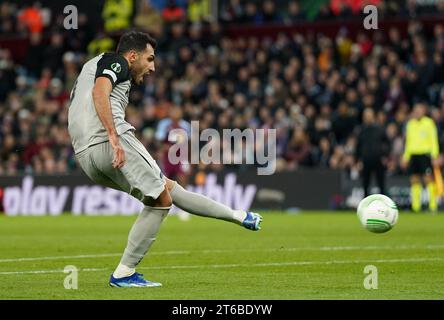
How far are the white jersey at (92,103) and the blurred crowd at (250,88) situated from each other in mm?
14836

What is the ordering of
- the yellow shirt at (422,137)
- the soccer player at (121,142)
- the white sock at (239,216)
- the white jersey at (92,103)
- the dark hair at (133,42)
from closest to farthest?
the soccer player at (121,142), the white jersey at (92,103), the dark hair at (133,42), the white sock at (239,216), the yellow shirt at (422,137)

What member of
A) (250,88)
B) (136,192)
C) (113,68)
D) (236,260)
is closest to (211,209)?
(136,192)

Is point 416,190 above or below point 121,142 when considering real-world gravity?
above

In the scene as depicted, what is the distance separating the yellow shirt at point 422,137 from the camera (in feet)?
76.5

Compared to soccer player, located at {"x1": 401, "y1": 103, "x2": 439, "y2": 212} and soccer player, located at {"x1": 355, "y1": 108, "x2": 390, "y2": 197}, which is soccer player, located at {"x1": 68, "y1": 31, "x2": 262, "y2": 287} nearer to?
soccer player, located at {"x1": 355, "y1": 108, "x2": 390, "y2": 197}

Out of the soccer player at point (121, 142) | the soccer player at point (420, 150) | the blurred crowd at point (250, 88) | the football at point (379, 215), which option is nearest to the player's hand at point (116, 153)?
the soccer player at point (121, 142)

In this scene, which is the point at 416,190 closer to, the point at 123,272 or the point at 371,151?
the point at 371,151

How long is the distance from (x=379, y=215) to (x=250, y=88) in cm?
1734

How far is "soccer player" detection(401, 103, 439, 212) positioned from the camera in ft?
76.6

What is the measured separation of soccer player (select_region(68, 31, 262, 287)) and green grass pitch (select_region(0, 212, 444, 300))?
42 cm

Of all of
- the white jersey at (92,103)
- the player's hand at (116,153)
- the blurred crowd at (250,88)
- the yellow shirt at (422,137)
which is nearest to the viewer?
the player's hand at (116,153)

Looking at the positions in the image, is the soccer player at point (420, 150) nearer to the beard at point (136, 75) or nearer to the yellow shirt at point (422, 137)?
the yellow shirt at point (422, 137)

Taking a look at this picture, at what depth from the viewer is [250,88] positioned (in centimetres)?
2820

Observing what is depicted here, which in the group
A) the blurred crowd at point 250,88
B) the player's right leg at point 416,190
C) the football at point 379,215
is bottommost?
the football at point 379,215
